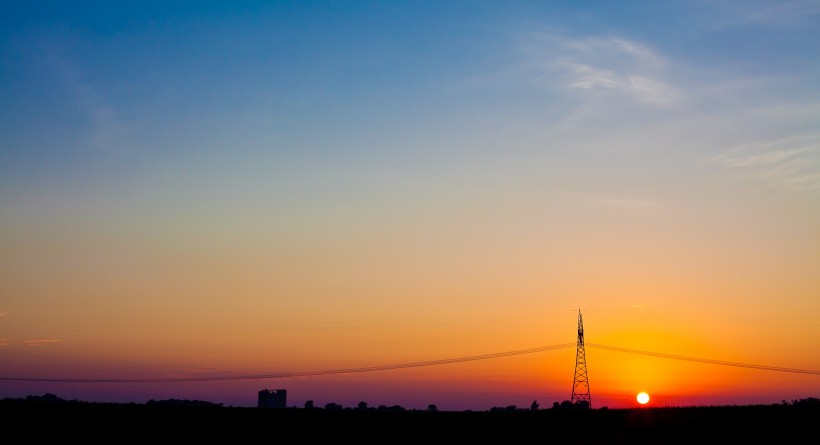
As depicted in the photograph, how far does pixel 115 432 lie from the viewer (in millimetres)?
78062

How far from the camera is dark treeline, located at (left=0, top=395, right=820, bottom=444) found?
7619 cm

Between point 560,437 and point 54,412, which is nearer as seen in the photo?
point 560,437

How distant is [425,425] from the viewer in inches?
3575

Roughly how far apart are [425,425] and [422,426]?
1.25 m

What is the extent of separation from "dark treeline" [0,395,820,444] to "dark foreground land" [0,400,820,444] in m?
0.09

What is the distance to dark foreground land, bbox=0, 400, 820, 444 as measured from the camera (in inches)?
2980

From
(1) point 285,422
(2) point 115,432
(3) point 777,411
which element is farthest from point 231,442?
(3) point 777,411

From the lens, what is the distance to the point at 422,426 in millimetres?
89625

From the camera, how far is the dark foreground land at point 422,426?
75.7 m

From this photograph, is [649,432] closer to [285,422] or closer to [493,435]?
[493,435]

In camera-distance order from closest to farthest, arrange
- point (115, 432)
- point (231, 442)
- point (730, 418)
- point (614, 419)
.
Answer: point (231, 442) < point (115, 432) < point (730, 418) < point (614, 419)

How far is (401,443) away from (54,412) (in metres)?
45.7

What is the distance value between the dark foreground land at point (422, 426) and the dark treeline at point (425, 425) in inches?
3.7

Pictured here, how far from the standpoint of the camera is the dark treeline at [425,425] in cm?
7619
